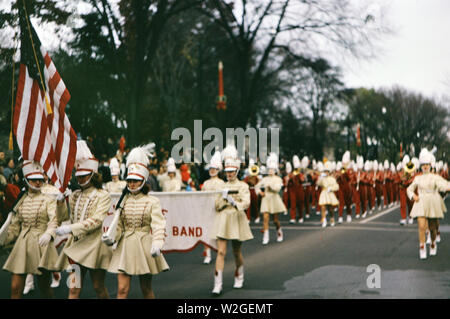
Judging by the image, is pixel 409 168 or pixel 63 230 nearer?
pixel 63 230

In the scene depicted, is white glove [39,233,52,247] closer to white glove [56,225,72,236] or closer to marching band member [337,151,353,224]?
white glove [56,225,72,236]

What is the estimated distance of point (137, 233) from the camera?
6520 mm

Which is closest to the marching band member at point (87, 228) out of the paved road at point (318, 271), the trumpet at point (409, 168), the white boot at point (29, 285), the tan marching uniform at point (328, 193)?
the paved road at point (318, 271)

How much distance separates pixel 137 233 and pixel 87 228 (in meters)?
0.52

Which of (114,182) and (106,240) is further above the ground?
(114,182)

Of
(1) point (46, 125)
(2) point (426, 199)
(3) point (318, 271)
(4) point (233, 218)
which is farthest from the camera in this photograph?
(2) point (426, 199)

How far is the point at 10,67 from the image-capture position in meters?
11.4

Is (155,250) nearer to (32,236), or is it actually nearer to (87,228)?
(87,228)

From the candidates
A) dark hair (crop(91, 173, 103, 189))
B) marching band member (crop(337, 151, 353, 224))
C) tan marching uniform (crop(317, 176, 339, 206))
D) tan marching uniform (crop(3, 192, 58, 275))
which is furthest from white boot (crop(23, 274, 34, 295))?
marching band member (crop(337, 151, 353, 224))

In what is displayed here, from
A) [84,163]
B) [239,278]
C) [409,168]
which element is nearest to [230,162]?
[239,278]

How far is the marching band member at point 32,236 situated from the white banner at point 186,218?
2.35 m

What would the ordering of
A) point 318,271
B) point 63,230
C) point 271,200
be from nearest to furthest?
point 63,230
point 318,271
point 271,200

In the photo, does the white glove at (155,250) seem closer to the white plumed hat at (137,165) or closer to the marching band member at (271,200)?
the white plumed hat at (137,165)

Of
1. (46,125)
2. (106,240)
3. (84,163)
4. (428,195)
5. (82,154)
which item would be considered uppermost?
(46,125)
